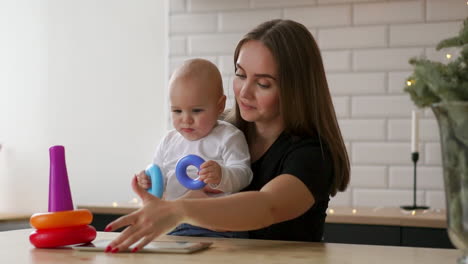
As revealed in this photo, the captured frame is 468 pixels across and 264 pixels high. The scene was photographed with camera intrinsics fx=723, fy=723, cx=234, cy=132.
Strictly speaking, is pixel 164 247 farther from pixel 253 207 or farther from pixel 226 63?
pixel 226 63

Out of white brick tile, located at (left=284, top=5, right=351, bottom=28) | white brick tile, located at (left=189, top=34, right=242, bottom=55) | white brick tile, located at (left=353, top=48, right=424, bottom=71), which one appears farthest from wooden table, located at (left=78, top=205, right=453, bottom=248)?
white brick tile, located at (left=189, top=34, right=242, bottom=55)

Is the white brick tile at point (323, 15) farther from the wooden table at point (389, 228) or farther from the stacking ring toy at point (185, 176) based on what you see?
the stacking ring toy at point (185, 176)

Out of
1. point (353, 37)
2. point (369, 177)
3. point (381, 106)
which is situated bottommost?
point (369, 177)

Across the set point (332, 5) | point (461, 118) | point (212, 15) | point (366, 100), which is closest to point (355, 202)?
point (366, 100)

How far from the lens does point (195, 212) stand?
1.32 m

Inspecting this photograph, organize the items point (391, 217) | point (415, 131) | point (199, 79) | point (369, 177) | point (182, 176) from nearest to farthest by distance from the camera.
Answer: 1. point (182, 176)
2. point (199, 79)
3. point (391, 217)
4. point (415, 131)
5. point (369, 177)

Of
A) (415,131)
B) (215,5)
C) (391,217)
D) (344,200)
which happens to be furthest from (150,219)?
(215,5)

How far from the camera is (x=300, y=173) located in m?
1.60

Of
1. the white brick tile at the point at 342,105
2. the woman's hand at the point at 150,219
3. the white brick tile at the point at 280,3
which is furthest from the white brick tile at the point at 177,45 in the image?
the woman's hand at the point at 150,219

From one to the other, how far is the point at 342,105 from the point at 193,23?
835 mm

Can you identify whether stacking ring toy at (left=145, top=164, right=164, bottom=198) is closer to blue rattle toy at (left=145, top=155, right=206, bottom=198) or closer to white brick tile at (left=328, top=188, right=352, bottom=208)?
blue rattle toy at (left=145, top=155, right=206, bottom=198)

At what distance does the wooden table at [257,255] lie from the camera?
50.1 inches

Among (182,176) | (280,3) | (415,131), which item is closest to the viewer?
(182,176)

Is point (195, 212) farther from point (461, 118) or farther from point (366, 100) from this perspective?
point (366, 100)
